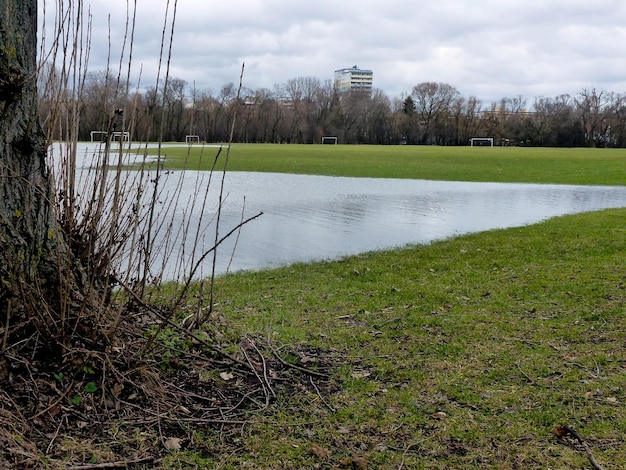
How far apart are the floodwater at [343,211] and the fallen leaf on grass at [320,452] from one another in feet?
6.63

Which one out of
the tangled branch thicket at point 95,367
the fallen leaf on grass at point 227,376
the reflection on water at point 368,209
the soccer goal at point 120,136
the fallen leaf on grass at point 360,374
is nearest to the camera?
the tangled branch thicket at point 95,367

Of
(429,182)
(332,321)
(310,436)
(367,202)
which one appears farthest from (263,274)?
(429,182)

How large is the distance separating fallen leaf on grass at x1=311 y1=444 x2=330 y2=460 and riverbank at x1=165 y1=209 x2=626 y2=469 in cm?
1

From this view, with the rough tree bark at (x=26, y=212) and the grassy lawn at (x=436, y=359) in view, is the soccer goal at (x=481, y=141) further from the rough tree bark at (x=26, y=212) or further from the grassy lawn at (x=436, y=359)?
the rough tree bark at (x=26, y=212)

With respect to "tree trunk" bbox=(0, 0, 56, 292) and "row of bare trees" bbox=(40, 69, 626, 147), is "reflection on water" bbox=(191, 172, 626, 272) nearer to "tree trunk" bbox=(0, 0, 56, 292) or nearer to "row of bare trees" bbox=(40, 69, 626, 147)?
"tree trunk" bbox=(0, 0, 56, 292)

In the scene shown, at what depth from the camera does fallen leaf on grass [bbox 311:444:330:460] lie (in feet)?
9.18

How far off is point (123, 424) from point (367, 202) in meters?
12.3

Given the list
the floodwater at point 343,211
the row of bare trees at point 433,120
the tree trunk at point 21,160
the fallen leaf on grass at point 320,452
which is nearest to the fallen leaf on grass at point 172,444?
the fallen leaf on grass at point 320,452

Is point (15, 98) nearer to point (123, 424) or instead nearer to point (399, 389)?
point (123, 424)

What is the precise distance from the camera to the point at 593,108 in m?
80.8

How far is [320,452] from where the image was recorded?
9.25ft

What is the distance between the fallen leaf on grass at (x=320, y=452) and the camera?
2799mm

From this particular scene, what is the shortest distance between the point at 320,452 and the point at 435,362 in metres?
1.47

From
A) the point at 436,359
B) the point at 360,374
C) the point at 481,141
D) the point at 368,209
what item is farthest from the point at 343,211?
the point at 481,141
